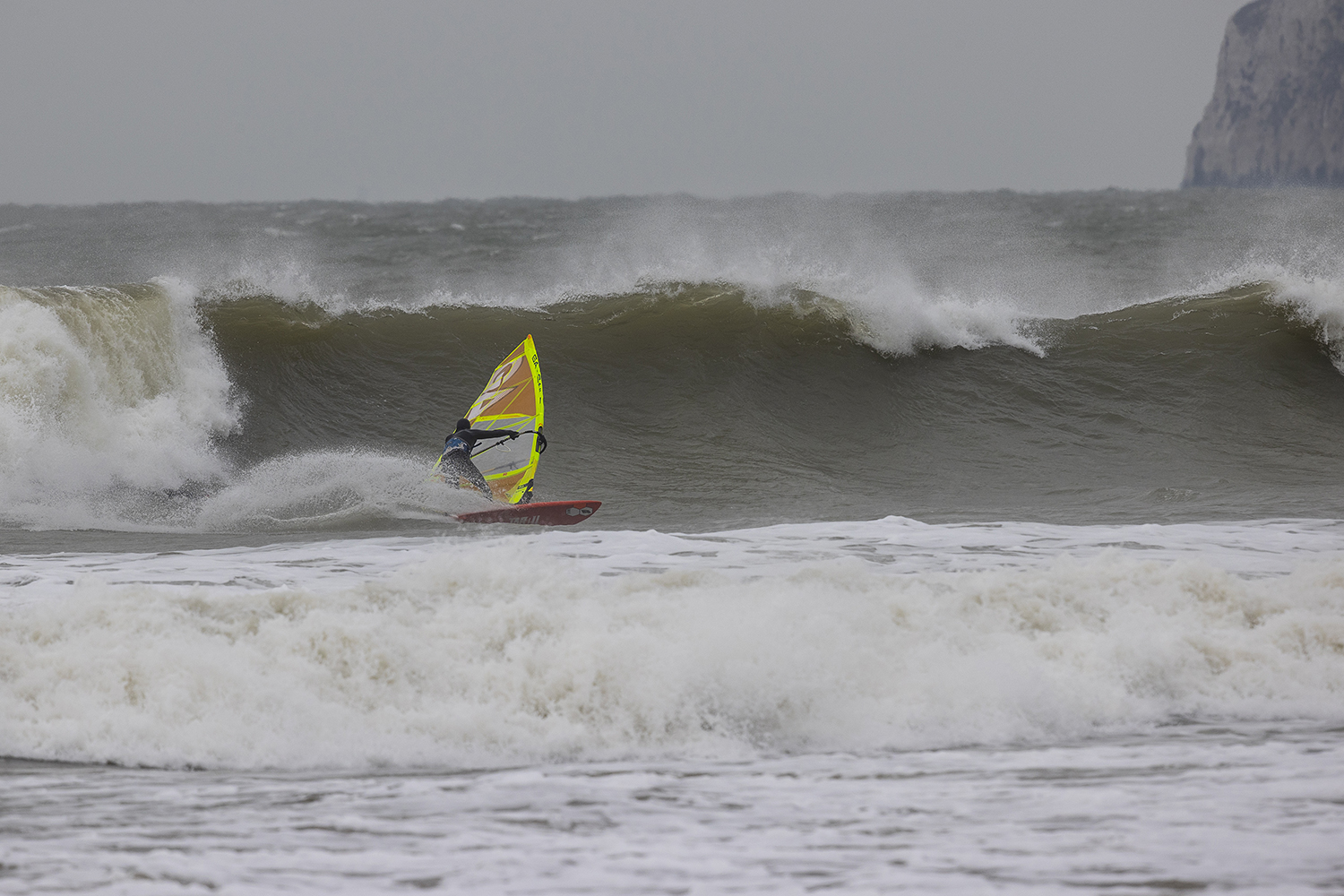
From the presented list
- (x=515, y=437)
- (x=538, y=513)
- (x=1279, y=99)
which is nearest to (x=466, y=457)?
(x=515, y=437)

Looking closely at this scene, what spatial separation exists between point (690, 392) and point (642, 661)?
7.85m

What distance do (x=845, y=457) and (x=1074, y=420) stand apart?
8.71ft

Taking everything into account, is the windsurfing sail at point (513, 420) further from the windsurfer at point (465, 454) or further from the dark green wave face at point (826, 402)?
the dark green wave face at point (826, 402)

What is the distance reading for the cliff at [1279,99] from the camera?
10438cm

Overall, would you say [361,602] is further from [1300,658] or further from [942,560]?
[1300,658]

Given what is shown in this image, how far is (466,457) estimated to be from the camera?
818 cm

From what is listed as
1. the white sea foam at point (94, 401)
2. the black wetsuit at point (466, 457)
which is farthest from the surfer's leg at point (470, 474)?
the white sea foam at point (94, 401)

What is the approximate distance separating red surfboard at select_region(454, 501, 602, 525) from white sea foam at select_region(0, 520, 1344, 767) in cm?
261

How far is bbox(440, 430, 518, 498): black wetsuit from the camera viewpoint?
8.16 meters

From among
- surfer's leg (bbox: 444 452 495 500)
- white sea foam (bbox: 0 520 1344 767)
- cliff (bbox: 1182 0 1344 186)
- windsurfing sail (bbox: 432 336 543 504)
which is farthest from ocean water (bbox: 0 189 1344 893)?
cliff (bbox: 1182 0 1344 186)

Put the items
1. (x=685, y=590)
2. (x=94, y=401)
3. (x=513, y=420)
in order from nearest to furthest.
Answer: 1. (x=685, y=590)
2. (x=513, y=420)
3. (x=94, y=401)

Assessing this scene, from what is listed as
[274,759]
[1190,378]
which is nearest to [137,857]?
[274,759]

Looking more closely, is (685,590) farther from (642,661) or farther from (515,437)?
(515,437)

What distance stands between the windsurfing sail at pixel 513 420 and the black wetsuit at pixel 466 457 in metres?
0.07
